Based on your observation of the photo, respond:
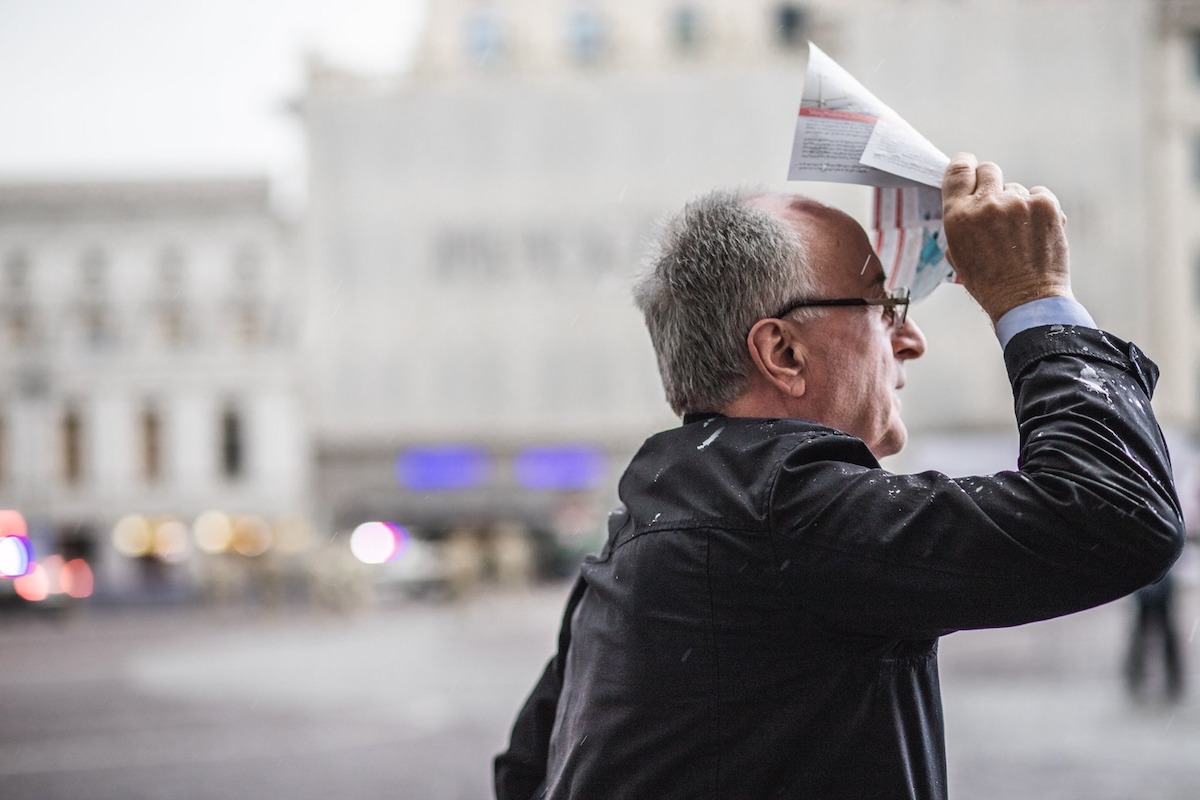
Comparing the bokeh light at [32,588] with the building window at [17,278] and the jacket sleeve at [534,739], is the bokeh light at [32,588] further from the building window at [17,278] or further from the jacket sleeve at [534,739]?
the building window at [17,278]

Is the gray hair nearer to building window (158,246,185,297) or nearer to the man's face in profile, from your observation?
the man's face in profile

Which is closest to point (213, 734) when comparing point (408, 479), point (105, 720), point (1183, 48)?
point (105, 720)

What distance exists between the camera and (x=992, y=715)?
9031mm

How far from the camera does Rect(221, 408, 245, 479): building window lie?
149 ft

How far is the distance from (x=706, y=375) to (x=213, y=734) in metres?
8.37

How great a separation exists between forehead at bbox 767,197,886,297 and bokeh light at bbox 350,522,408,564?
82.3 ft

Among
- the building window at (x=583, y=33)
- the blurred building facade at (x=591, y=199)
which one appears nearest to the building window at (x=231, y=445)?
the blurred building facade at (x=591, y=199)

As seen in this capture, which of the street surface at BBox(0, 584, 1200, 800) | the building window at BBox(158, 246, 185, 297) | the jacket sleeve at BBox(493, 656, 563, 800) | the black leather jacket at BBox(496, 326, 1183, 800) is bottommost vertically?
the street surface at BBox(0, 584, 1200, 800)

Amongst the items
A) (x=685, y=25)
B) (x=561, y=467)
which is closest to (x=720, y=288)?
(x=561, y=467)

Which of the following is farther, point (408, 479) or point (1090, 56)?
point (408, 479)

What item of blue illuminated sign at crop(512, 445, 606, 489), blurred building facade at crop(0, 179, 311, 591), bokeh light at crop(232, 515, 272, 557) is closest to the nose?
blue illuminated sign at crop(512, 445, 606, 489)

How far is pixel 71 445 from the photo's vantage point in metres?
46.3

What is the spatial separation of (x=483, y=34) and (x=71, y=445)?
69.3 ft

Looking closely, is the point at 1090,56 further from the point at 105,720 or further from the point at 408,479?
the point at 105,720
